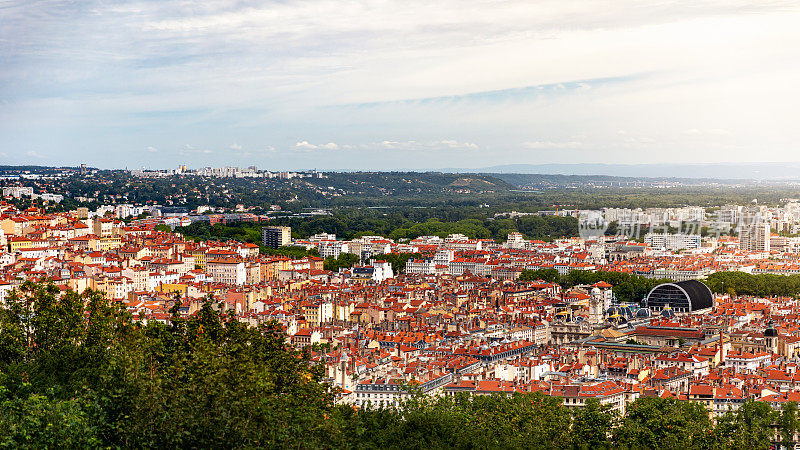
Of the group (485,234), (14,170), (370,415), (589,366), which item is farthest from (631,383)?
(14,170)

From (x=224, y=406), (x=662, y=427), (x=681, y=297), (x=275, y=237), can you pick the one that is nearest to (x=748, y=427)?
(x=662, y=427)

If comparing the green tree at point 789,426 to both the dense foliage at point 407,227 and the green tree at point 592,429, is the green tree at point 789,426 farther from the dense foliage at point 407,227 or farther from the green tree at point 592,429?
the dense foliage at point 407,227

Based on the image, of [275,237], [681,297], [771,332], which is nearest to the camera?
[771,332]

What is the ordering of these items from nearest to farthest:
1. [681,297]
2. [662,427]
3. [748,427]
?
[662,427] → [748,427] → [681,297]

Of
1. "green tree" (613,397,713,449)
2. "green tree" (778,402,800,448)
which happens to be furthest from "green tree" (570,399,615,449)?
"green tree" (778,402,800,448)

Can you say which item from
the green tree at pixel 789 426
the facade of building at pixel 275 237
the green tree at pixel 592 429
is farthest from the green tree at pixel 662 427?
the facade of building at pixel 275 237

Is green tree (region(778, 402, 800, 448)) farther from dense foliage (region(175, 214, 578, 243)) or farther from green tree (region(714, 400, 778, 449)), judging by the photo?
dense foliage (region(175, 214, 578, 243))

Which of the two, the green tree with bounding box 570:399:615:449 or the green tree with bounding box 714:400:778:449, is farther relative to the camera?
the green tree with bounding box 714:400:778:449

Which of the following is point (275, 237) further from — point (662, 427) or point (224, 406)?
point (224, 406)

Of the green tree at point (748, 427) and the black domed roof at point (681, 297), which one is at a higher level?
the green tree at point (748, 427)
